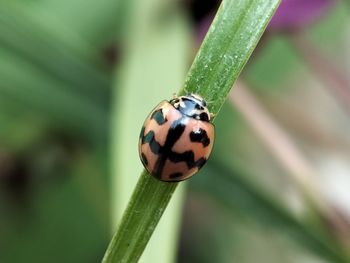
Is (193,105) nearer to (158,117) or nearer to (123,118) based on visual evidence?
(158,117)

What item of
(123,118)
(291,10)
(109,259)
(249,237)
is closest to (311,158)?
(249,237)

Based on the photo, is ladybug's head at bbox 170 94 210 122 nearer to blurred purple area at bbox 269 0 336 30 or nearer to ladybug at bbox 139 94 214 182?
ladybug at bbox 139 94 214 182

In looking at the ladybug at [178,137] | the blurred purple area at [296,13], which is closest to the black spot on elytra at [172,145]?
the ladybug at [178,137]

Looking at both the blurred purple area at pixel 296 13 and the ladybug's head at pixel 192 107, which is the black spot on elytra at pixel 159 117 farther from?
the blurred purple area at pixel 296 13

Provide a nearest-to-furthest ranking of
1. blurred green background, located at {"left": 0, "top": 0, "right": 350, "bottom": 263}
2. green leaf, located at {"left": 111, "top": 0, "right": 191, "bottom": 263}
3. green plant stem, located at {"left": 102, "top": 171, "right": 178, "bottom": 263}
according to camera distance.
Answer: green plant stem, located at {"left": 102, "top": 171, "right": 178, "bottom": 263}
green leaf, located at {"left": 111, "top": 0, "right": 191, "bottom": 263}
blurred green background, located at {"left": 0, "top": 0, "right": 350, "bottom": 263}

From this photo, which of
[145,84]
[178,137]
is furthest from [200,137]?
[145,84]

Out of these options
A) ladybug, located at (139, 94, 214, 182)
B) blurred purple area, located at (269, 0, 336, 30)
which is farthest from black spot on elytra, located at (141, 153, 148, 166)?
blurred purple area, located at (269, 0, 336, 30)

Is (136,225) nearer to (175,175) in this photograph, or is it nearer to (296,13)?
(175,175)
